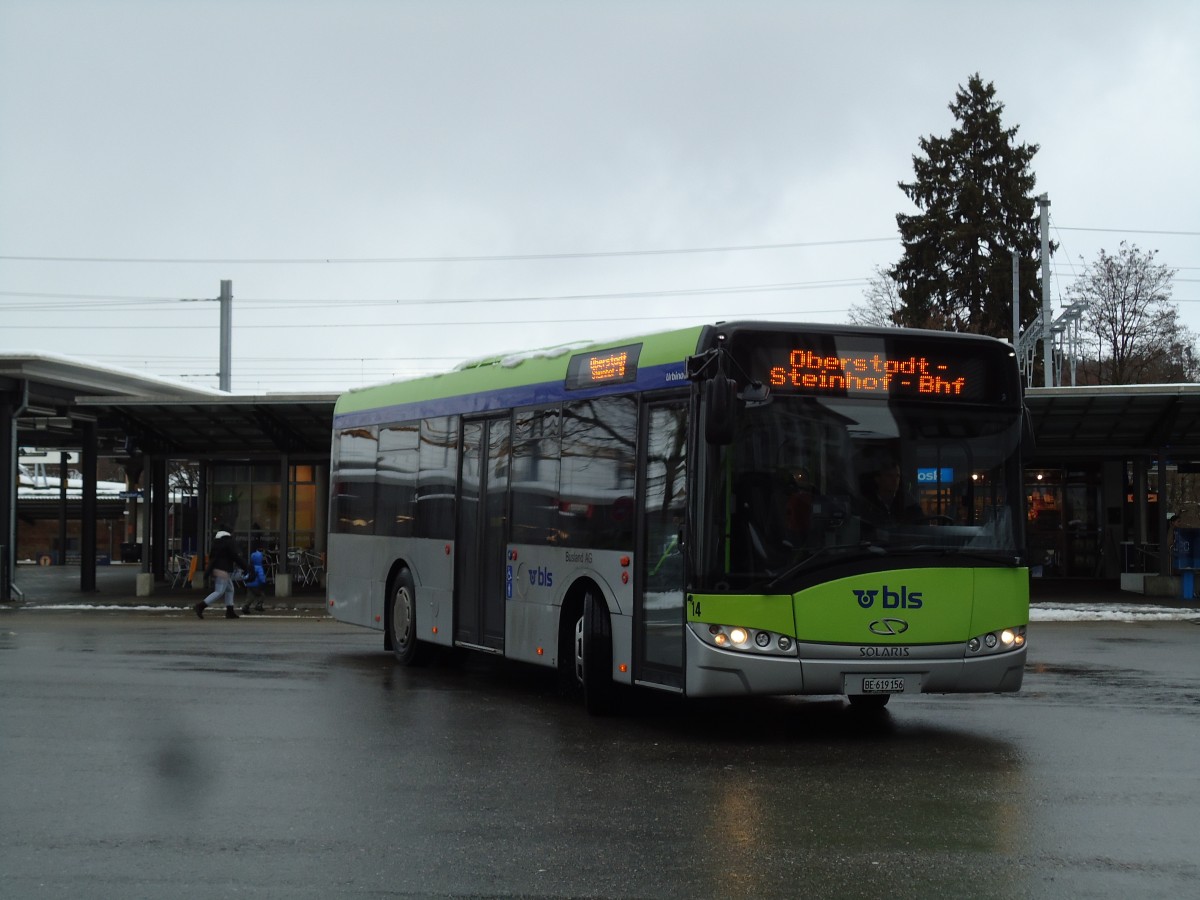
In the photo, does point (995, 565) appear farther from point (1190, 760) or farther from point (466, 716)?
point (466, 716)

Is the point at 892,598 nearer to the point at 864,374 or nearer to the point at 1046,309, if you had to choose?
the point at 864,374

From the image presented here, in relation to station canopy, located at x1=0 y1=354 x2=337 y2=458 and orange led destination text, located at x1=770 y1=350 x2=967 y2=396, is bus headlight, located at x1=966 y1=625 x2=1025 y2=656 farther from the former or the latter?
station canopy, located at x1=0 y1=354 x2=337 y2=458

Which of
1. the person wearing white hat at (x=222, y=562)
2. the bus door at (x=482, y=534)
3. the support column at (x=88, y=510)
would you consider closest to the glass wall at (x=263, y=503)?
the support column at (x=88, y=510)

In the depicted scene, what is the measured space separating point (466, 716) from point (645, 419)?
2.95 m

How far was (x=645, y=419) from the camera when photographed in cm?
1197

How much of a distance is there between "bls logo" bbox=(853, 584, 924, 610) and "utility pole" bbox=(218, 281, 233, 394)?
4064 cm

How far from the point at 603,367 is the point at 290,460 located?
80.4 ft

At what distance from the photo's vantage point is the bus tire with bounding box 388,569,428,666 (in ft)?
54.7

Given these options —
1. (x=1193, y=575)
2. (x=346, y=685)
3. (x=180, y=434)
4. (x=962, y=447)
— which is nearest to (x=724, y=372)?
(x=962, y=447)

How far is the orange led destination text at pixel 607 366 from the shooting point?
40.9 feet

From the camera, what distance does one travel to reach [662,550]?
11492mm

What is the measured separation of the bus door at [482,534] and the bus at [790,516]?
1294 millimetres

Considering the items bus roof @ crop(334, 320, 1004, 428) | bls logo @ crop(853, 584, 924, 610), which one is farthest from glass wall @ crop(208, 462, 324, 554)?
bls logo @ crop(853, 584, 924, 610)

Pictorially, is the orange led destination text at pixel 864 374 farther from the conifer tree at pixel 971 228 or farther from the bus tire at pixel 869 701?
the conifer tree at pixel 971 228
